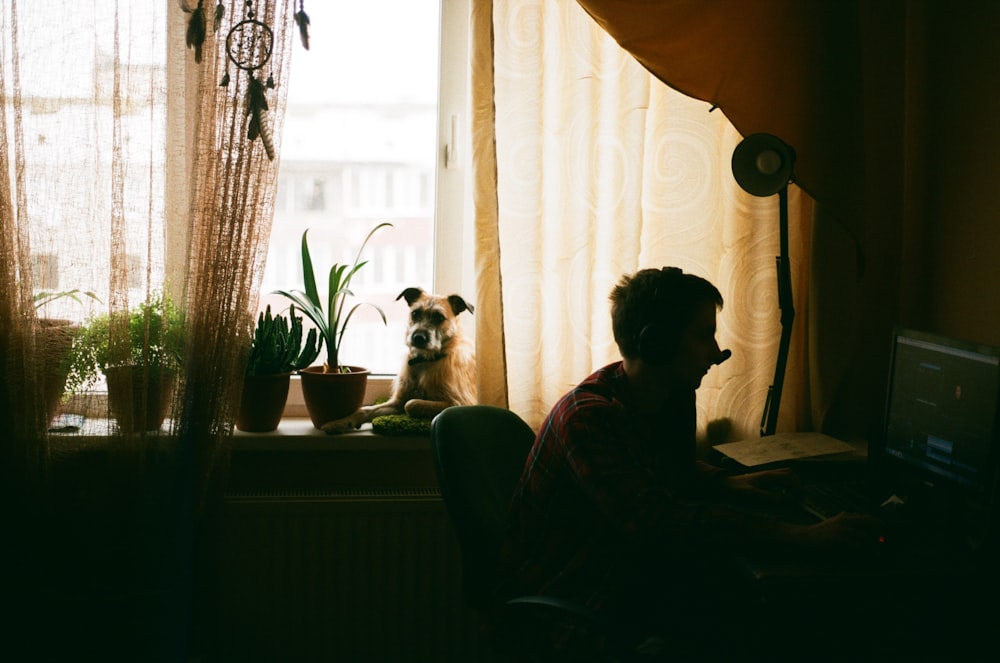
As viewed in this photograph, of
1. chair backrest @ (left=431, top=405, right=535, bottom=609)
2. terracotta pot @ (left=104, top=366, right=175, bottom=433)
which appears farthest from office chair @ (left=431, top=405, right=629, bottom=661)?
terracotta pot @ (left=104, top=366, right=175, bottom=433)

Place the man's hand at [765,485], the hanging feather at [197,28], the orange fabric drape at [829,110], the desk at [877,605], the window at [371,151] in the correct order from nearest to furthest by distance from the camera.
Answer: the desk at [877,605]
the man's hand at [765,485]
the hanging feather at [197,28]
the orange fabric drape at [829,110]
the window at [371,151]

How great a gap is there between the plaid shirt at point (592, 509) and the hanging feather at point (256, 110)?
922 mm

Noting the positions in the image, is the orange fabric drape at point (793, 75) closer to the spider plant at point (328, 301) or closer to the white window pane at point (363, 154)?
the white window pane at point (363, 154)

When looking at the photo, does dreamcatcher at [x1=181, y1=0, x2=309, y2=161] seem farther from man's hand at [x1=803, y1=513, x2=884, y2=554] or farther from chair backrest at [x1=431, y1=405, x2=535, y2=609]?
man's hand at [x1=803, y1=513, x2=884, y2=554]

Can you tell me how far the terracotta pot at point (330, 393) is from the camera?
1959 mm

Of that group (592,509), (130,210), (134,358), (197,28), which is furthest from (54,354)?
(592,509)

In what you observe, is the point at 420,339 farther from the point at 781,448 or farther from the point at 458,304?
the point at 781,448

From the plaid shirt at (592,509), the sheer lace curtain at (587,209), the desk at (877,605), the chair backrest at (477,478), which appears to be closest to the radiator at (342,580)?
the sheer lace curtain at (587,209)

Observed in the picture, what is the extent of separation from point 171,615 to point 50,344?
666mm

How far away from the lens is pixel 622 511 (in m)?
1.17

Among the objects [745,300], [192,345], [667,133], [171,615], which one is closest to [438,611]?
[171,615]

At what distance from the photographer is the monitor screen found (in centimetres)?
125

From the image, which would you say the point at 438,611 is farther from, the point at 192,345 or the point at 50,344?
the point at 50,344

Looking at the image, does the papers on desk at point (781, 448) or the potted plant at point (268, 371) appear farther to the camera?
the potted plant at point (268, 371)
